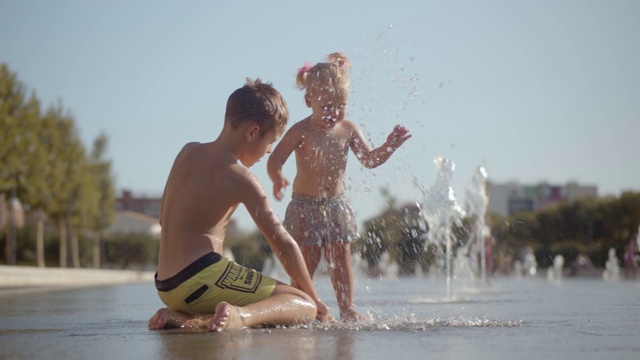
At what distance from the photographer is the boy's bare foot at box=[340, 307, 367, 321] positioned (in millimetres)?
5008

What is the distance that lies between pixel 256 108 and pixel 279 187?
0.84 m

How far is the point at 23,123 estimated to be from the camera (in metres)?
29.8

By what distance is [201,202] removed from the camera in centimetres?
416

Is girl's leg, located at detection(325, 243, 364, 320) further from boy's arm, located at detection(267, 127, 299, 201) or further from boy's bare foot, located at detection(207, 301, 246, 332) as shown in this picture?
boy's bare foot, located at detection(207, 301, 246, 332)

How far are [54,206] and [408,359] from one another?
107ft

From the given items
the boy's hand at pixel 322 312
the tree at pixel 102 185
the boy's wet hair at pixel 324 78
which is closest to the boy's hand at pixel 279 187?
the boy's wet hair at pixel 324 78

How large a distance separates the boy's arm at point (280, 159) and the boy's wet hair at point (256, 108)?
0.75 meters

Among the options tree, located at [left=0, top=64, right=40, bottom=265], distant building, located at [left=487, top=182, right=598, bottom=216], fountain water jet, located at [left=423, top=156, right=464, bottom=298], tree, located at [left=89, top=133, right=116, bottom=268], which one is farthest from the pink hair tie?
distant building, located at [left=487, top=182, right=598, bottom=216]

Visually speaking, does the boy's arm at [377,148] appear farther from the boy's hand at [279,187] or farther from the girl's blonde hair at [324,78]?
the boy's hand at [279,187]

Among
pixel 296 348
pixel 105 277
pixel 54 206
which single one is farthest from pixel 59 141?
pixel 296 348

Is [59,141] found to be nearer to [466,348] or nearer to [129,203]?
[466,348]

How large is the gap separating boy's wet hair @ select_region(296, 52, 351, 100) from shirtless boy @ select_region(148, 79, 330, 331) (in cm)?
112

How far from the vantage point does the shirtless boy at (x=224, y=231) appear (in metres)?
4.09

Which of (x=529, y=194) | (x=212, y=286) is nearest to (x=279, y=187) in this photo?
(x=212, y=286)
